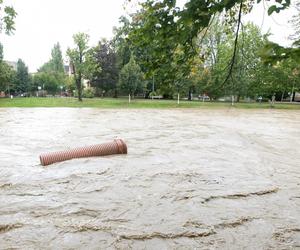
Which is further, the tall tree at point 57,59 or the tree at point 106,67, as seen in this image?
the tall tree at point 57,59

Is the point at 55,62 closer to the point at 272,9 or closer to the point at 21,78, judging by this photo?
the point at 21,78

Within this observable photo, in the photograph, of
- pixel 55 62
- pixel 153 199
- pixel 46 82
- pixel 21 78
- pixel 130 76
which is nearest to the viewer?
pixel 153 199

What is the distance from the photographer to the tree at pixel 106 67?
133ft

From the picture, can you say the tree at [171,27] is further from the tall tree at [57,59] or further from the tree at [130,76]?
the tall tree at [57,59]

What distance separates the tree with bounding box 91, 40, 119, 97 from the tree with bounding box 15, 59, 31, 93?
57.1 ft

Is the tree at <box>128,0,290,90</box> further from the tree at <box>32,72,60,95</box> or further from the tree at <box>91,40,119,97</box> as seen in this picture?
the tree at <box>32,72,60,95</box>

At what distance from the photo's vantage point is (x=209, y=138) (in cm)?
1175

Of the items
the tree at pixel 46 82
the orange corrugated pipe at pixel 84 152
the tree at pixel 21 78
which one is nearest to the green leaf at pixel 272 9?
the orange corrugated pipe at pixel 84 152

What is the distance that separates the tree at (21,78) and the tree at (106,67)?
57.1 ft

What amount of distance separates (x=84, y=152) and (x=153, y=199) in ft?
9.97

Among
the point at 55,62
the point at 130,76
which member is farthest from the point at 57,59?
the point at 130,76

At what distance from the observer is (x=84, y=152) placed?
7.91m

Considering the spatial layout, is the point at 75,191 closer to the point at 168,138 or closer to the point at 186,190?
the point at 186,190

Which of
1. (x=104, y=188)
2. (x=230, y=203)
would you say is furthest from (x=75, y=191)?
(x=230, y=203)
